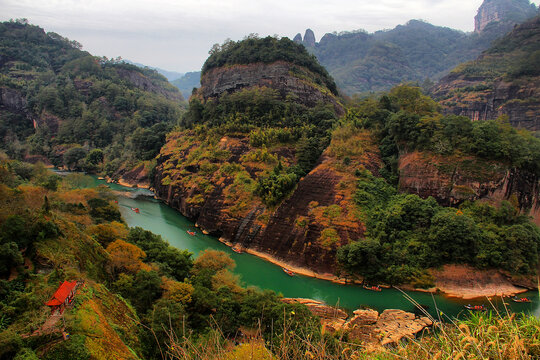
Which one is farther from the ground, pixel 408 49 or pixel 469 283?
pixel 408 49

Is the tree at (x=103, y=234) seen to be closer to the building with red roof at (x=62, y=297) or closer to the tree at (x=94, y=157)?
the building with red roof at (x=62, y=297)

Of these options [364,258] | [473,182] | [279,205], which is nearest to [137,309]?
[364,258]

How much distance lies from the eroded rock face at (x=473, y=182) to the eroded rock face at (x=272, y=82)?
1859cm

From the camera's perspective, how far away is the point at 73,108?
5800 cm

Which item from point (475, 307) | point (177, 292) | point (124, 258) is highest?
point (124, 258)

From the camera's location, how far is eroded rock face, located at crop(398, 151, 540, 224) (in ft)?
72.9

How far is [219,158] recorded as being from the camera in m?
33.1

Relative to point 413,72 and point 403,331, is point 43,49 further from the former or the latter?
point 413,72

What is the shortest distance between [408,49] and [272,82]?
354 ft

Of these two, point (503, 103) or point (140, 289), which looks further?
point (503, 103)

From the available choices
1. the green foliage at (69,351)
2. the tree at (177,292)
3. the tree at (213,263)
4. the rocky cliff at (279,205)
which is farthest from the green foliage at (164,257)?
the green foliage at (69,351)

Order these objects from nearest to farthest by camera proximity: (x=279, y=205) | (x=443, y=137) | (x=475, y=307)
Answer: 1. (x=475, y=307)
2. (x=443, y=137)
3. (x=279, y=205)

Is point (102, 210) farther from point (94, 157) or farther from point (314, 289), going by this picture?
point (94, 157)

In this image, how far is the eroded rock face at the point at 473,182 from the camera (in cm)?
2222
